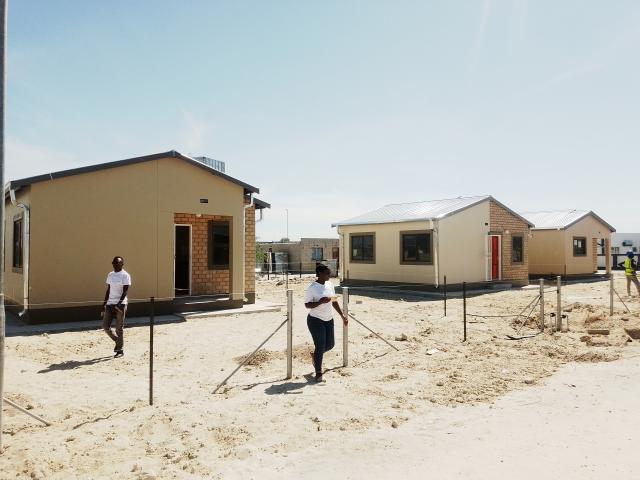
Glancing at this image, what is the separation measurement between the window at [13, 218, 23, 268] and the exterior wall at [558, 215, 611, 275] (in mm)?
23923

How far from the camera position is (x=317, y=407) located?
5602 millimetres

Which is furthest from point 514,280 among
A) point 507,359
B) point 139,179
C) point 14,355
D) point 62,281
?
point 14,355

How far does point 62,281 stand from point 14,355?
3.10 m

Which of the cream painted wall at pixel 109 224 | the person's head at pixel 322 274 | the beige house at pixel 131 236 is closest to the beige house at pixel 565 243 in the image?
the beige house at pixel 131 236

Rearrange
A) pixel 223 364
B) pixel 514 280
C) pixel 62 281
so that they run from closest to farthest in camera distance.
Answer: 1. pixel 223 364
2. pixel 62 281
3. pixel 514 280

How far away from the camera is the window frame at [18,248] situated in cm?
1188

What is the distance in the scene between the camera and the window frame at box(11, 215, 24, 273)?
468 inches

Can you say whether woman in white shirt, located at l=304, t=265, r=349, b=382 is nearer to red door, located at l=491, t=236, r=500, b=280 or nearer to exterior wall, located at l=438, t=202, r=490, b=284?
exterior wall, located at l=438, t=202, r=490, b=284

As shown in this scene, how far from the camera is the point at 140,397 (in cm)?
599

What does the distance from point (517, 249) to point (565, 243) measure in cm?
499

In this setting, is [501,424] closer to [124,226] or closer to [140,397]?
[140,397]

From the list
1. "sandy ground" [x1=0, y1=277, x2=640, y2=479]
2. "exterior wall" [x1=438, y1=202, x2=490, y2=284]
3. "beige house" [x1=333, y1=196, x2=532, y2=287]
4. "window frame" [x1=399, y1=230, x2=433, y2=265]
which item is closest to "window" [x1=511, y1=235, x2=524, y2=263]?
"beige house" [x1=333, y1=196, x2=532, y2=287]

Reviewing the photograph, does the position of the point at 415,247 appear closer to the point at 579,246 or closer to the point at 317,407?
the point at 579,246

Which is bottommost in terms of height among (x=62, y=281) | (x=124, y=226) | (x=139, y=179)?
(x=62, y=281)
